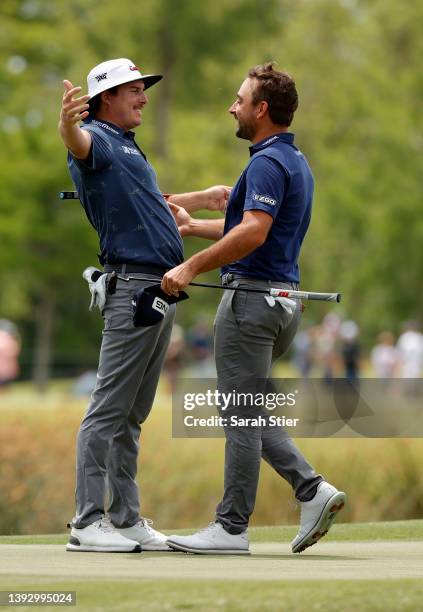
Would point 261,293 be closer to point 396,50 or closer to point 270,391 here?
point 270,391

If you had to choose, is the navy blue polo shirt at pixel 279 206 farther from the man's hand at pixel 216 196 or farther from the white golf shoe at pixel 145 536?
the white golf shoe at pixel 145 536

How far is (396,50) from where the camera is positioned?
3862cm

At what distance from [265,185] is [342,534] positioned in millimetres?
2710

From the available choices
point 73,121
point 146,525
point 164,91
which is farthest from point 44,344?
point 73,121

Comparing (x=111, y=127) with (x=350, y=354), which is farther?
(x=350, y=354)

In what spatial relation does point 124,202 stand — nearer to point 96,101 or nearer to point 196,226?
point 96,101

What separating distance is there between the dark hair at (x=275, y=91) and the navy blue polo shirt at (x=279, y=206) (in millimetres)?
102

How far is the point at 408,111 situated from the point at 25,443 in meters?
23.9

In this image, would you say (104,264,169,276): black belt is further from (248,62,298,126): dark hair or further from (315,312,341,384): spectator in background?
(315,312,341,384): spectator in background

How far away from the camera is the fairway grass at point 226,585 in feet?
15.7

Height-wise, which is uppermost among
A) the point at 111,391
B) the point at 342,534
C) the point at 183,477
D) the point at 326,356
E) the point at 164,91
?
the point at 164,91

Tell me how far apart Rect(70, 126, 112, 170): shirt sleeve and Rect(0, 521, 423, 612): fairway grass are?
1744mm

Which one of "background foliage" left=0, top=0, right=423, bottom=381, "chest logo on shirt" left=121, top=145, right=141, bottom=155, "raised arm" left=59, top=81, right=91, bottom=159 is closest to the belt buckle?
"chest logo on shirt" left=121, top=145, right=141, bottom=155

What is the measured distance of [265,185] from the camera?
6.29m
